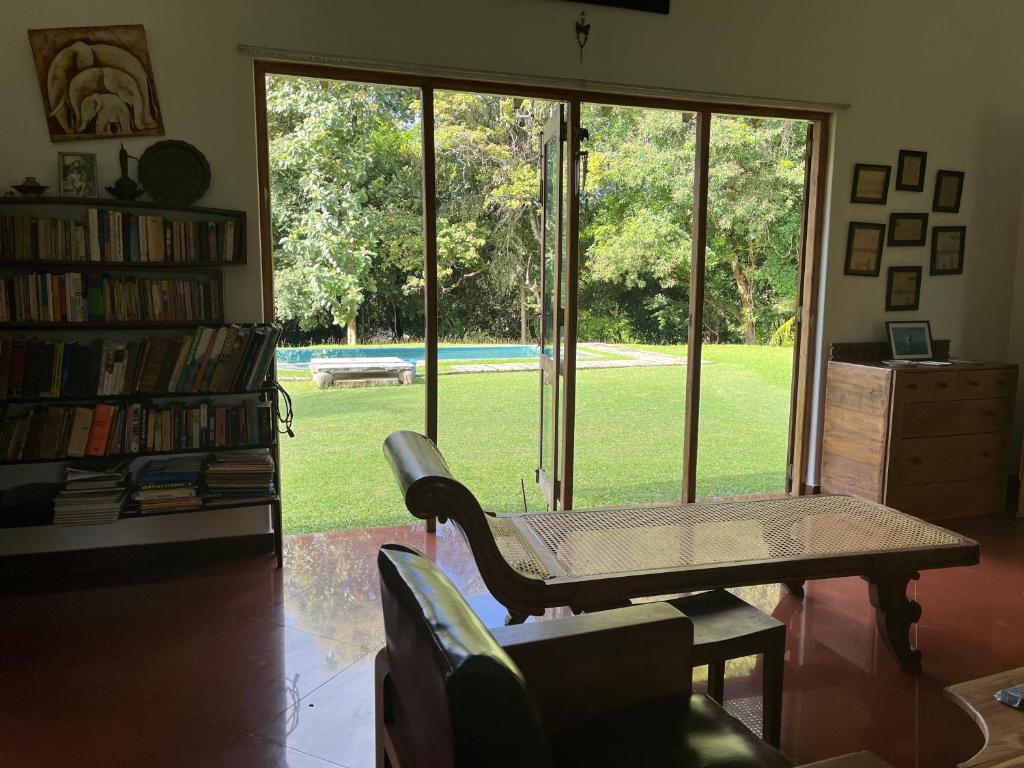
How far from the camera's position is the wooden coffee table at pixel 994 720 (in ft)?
4.88

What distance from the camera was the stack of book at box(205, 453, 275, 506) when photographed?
134 inches

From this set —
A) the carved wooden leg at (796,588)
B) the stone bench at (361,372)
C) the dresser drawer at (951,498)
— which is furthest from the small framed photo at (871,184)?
the stone bench at (361,372)

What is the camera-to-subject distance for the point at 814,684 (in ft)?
A: 8.68

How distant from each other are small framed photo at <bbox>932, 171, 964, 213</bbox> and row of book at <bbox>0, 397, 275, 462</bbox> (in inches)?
167

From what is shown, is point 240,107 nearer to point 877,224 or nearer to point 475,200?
point 475,200

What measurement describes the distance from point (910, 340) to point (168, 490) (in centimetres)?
433

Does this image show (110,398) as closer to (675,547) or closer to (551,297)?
(551,297)

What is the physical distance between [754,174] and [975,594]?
2.76m

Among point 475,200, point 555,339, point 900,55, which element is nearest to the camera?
point 555,339

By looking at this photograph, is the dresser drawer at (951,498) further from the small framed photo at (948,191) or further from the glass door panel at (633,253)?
the small framed photo at (948,191)

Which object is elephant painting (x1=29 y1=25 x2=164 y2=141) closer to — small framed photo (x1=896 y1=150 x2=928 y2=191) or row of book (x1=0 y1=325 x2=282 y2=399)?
row of book (x1=0 y1=325 x2=282 y2=399)

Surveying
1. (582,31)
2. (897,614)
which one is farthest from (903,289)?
(897,614)

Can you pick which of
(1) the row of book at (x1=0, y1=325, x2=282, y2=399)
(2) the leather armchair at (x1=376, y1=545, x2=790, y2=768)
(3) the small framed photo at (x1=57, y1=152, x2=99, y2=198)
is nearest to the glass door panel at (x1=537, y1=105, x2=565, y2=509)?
(1) the row of book at (x1=0, y1=325, x2=282, y2=399)

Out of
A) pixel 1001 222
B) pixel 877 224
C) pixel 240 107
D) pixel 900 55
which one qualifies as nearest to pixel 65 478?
pixel 240 107
